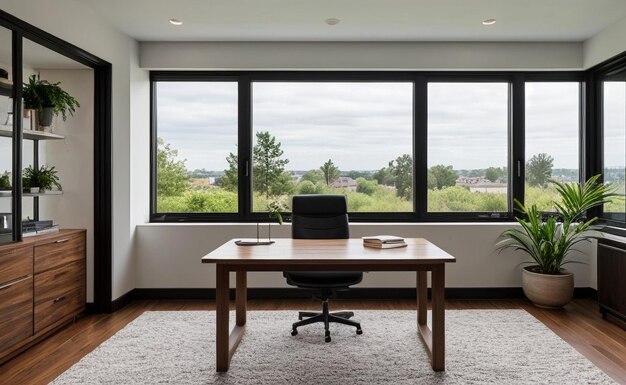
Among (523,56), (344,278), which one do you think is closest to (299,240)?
(344,278)

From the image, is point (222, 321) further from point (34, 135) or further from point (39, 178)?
point (34, 135)

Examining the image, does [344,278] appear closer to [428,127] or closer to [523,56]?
[428,127]

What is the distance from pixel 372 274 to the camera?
14.7 ft

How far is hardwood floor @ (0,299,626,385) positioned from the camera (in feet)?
9.11

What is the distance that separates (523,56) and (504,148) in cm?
98

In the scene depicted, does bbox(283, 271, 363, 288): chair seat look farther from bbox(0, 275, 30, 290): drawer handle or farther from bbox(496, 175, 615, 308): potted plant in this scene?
bbox(496, 175, 615, 308): potted plant

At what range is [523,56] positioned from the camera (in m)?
4.46

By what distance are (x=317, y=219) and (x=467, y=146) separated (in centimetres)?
214

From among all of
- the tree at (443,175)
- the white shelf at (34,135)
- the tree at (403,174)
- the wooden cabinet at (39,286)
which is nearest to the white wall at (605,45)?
the tree at (443,175)

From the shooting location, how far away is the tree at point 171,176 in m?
4.74

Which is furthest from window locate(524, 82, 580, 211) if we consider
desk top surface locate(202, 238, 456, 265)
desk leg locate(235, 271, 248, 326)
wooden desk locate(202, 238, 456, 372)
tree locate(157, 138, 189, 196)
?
tree locate(157, 138, 189, 196)

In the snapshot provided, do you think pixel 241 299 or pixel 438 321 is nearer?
pixel 438 321

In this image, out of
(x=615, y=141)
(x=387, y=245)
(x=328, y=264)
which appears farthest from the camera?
(x=615, y=141)

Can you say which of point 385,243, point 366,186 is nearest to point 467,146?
point 366,186
